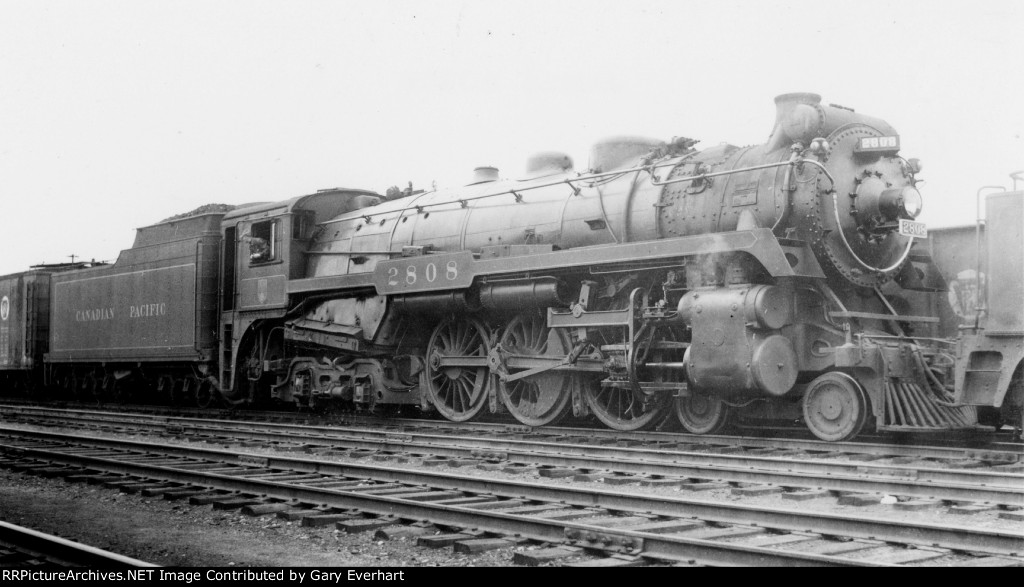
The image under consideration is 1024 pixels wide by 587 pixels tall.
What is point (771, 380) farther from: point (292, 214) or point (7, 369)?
point (7, 369)

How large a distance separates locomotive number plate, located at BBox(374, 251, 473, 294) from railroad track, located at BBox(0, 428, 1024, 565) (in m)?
3.65

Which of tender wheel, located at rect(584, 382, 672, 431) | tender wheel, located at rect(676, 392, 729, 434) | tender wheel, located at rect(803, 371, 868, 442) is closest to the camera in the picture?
tender wheel, located at rect(803, 371, 868, 442)

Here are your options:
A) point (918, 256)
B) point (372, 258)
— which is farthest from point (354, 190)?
point (918, 256)

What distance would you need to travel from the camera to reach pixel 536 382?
37.3ft

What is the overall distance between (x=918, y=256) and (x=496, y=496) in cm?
621

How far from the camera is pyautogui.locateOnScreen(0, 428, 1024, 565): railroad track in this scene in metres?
4.45

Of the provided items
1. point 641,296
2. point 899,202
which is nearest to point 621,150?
point 641,296

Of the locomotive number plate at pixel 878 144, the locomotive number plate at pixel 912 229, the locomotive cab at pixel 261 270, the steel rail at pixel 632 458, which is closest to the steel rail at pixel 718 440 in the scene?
the steel rail at pixel 632 458

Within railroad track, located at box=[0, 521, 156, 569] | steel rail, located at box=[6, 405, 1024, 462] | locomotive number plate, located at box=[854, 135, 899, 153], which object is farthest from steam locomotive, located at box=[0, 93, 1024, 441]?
railroad track, located at box=[0, 521, 156, 569]

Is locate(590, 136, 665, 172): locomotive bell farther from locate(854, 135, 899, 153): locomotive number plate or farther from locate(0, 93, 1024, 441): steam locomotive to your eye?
locate(854, 135, 899, 153): locomotive number plate

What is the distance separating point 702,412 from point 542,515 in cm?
463

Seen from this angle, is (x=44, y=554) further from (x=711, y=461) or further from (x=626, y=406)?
(x=626, y=406)

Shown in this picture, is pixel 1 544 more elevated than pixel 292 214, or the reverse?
pixel 292 214

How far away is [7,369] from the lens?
23203mm
